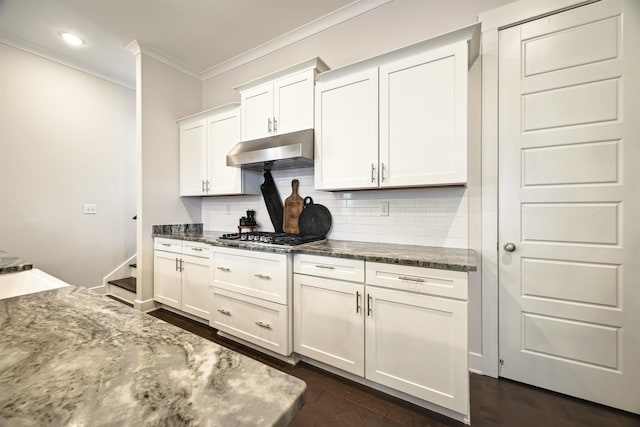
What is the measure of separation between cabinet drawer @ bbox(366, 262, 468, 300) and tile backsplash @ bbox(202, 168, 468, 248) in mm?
607

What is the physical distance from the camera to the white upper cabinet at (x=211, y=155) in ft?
9.46

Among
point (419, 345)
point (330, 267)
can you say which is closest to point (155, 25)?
point (330, 267)

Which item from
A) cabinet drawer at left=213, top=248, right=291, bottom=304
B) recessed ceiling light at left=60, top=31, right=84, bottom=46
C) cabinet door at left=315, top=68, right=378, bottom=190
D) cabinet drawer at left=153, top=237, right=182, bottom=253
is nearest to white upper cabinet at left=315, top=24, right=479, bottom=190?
cabinet door at left=315, top=68, right=378, bottom=190

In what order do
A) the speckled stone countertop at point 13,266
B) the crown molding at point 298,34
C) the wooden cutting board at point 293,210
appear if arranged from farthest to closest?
the wooden cutting board at point 293,210, the crown molding at point 298,34, the speckled stone countertop at point 13,266

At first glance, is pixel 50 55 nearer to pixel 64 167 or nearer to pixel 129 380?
pixel 64 167

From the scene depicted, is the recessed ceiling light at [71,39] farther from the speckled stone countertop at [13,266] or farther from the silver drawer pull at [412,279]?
the silver drawer pull at [412,279]

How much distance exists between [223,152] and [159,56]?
1450mm

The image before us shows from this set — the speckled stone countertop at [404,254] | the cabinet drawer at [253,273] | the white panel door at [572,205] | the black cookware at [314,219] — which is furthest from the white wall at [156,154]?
the white panel door at [572,205]

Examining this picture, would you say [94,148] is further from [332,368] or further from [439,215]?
[439,215]

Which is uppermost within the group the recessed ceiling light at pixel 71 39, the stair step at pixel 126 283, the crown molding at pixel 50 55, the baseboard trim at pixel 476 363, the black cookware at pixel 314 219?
the recessed ceiling light at pixel 71 39

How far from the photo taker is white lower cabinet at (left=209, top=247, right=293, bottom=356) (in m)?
2.00

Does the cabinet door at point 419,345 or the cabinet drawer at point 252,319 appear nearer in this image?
the cabinet door at point 419,345

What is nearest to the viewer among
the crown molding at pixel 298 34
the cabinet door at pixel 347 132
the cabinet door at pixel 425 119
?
the cabinet door at pixel 425 119

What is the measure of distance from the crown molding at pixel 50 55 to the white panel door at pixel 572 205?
4.53 m
